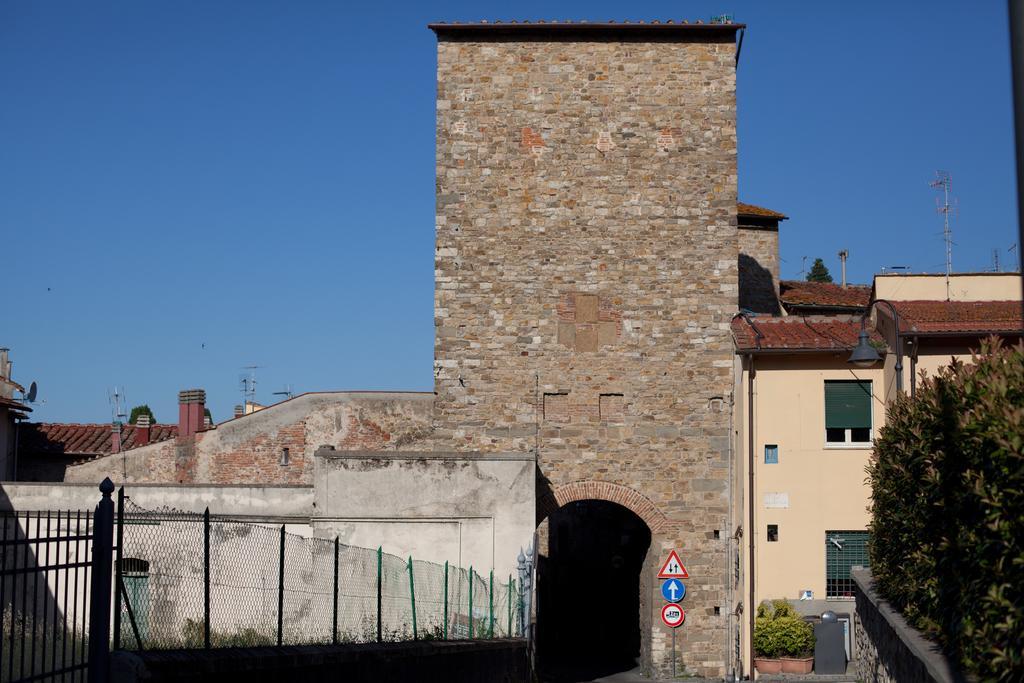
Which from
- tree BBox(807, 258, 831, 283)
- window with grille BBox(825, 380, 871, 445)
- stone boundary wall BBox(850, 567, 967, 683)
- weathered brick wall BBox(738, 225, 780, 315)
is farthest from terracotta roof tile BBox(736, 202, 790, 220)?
tree BBox(807, 258, 831, 283)

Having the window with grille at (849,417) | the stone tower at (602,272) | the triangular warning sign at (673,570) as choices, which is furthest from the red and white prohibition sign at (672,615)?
the window with grille at (849,417)

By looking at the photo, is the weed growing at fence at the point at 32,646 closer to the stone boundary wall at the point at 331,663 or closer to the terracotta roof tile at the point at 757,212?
the stone boundary wall at the point at 331,663

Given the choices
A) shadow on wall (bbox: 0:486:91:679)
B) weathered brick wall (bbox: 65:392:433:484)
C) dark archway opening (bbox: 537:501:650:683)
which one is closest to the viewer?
shadow on wall (bbox: 0:486:91:679)

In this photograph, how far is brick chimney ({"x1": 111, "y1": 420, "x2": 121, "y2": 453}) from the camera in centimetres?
3195

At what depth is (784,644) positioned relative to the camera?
22.5m

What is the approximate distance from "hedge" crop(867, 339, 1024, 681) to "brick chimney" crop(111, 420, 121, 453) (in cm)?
2432

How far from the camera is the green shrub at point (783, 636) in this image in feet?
73.8

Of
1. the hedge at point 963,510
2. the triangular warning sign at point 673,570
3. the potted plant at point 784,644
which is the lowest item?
the potted plant at point 784,644

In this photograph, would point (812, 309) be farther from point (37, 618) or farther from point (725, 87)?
point (37, 618)

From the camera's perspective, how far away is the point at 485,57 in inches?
961

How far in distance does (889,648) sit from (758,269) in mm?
21677

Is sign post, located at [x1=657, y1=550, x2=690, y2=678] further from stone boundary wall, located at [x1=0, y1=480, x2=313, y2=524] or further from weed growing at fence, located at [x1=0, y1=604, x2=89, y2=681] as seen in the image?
weed growing at fence, located at [x1=0, y1=604, x2=89, y2=681]

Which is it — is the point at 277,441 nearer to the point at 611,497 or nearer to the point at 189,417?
the point at 189,417

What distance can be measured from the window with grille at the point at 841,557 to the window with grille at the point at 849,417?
173 centimetres
